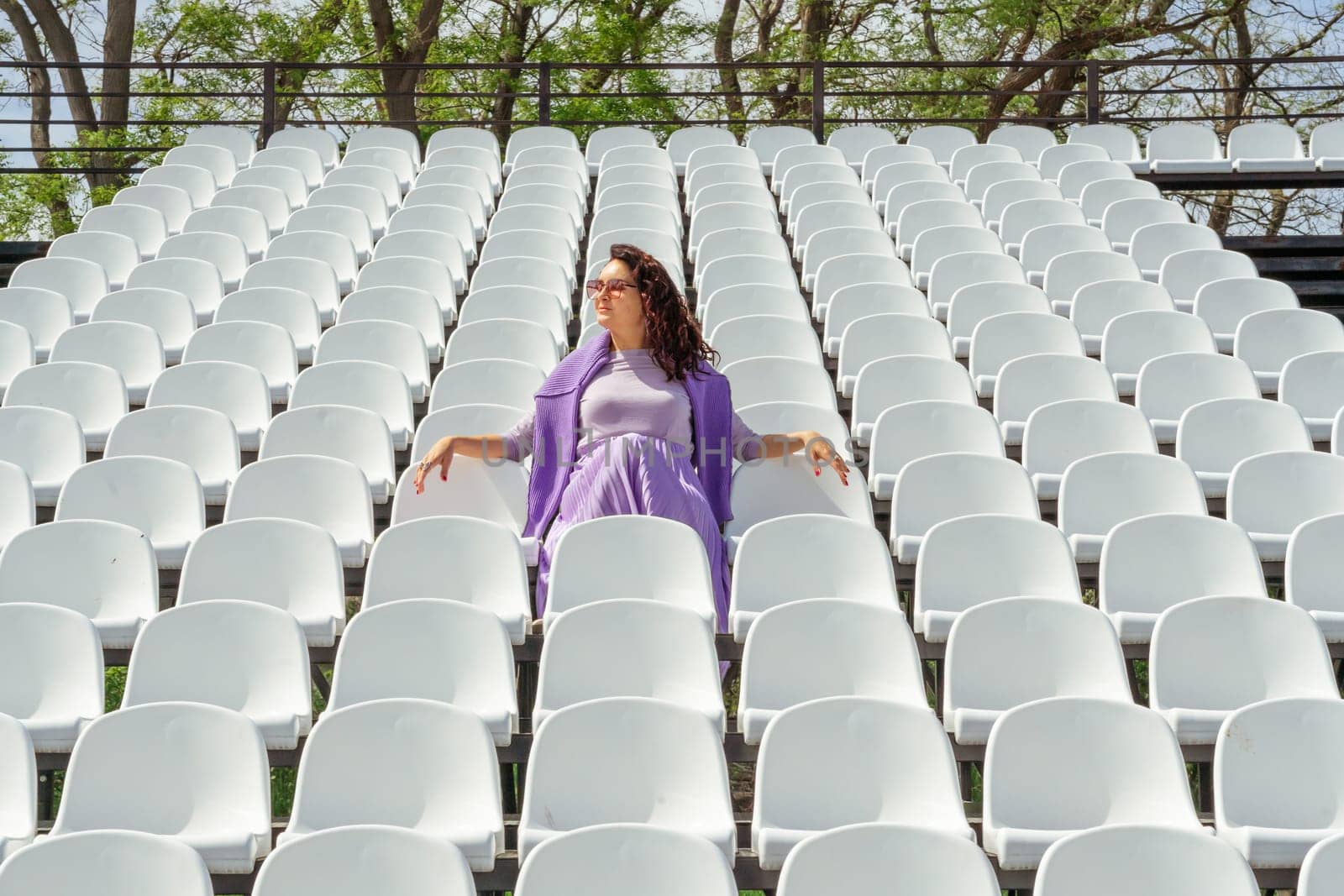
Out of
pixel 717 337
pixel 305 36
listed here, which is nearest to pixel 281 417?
pixel 717 337

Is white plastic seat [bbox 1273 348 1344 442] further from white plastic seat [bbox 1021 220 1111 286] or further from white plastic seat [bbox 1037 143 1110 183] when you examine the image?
white plastic seat [bbox 1037 143 1110 183]

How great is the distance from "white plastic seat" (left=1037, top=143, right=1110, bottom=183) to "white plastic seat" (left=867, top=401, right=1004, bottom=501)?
4.00 metres

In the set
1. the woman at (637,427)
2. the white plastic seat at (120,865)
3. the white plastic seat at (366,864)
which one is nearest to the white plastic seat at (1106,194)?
the woman at (637,427)

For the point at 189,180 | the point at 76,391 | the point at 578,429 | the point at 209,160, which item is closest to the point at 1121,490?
the point at 578,429

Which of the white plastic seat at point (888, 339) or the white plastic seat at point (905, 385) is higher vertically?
the white plastic seat at point (888, 339)

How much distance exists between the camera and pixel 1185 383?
525 centimetres

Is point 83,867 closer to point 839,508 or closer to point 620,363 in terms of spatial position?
point 620,363

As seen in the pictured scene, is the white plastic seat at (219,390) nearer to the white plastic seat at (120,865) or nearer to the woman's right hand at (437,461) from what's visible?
the woman's right hand at (437,461)

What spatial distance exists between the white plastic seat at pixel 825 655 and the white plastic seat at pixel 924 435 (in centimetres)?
126

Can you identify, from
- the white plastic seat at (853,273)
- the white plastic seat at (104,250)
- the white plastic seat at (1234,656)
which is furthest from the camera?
the white plastic seat at (104,250)

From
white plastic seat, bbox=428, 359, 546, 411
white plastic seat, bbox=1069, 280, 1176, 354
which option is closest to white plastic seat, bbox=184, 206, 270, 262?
white plastic seat, bbox=428, 359, 546, 411

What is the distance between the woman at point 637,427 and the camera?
12.9ft

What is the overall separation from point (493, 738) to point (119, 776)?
80cm

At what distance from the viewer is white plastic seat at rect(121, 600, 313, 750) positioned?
3.41 metres
